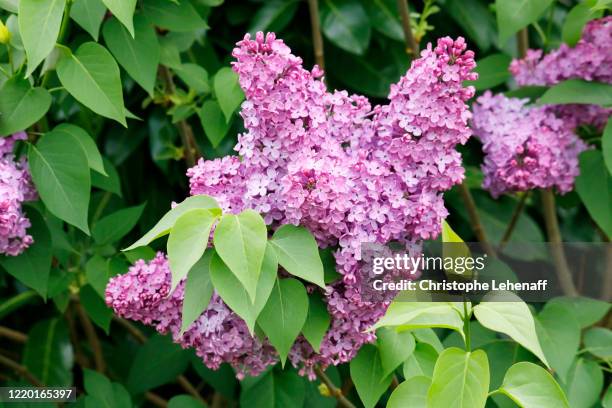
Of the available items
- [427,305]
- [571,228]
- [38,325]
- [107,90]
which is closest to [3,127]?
[107,90]

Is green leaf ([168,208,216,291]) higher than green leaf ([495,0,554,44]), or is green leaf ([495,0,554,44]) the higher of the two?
green leaf ([495,0,554,44])

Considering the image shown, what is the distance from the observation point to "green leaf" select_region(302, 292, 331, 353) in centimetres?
127

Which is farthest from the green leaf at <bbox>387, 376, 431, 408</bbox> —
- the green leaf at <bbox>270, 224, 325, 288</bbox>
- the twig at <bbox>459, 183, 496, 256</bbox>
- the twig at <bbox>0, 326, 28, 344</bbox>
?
the twig at <bbox>0, 326, 28, 344</bbox>

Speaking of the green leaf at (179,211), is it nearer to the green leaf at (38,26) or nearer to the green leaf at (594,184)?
the green leaf at (38,26)

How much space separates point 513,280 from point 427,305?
488 millimetres

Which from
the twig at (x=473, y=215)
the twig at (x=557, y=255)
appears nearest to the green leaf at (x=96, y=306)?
the twig at (x=473, y=215)

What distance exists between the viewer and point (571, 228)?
8.88 ft

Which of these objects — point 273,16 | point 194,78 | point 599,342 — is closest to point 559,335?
point 599,342

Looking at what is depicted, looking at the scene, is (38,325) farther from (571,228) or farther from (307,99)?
(571,228)

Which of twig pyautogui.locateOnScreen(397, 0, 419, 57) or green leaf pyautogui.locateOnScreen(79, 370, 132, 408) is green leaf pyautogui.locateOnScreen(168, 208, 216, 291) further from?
twig pyautogui.locateOnScreen(397, 0, 419, 57)

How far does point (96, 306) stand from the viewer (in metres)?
1.71

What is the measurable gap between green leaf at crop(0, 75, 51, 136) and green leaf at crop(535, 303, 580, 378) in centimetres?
92

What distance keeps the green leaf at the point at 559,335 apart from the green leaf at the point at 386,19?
913mm

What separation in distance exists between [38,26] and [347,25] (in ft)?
3.68
